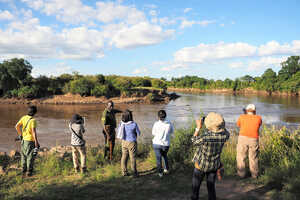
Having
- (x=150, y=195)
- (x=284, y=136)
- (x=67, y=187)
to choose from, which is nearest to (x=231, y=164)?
(x=284, y=136)

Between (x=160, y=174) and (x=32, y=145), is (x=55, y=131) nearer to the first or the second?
(x=32, y=145)

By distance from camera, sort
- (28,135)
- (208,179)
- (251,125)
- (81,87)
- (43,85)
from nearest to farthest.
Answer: (208,179) → (251,125) → (28,135) → (81,87) → (43,85)

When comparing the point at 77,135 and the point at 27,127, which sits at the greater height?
the point at 27,127

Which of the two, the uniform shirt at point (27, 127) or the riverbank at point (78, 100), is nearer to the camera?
the uniform shirt at point (27, 127)

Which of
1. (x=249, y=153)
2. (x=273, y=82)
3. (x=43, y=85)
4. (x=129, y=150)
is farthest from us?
(x=273, y=82)

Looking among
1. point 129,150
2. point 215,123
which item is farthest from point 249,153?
point 129,150

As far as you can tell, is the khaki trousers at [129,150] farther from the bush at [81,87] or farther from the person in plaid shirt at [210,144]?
the bush at [81,87]

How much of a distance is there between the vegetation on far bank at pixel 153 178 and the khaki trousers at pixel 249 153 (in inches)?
7.8

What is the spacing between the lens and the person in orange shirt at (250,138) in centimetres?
515

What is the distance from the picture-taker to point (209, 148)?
368 centimetres

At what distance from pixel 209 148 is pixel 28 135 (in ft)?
14.7

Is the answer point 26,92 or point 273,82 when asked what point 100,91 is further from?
point 273,82

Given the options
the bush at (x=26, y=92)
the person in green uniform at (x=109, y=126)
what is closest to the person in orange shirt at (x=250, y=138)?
the person in green uniform at (x=109, y=126)

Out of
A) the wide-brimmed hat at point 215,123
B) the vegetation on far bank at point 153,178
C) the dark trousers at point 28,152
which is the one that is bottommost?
the vegetation on far bank at point 153,178
